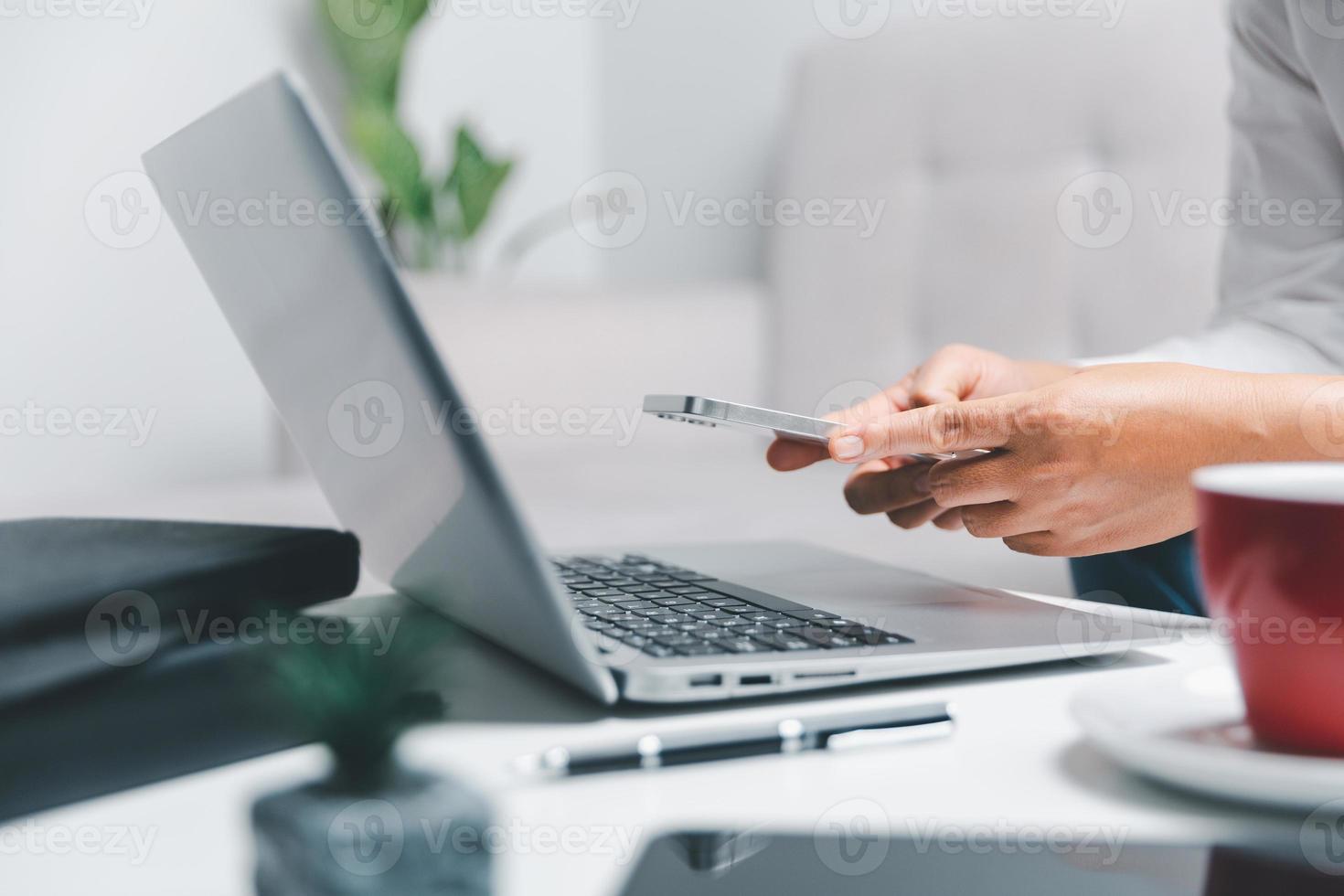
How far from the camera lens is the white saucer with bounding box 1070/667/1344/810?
0.28 m

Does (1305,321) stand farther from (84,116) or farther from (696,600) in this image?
(84,116)

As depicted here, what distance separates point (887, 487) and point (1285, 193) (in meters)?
0.59

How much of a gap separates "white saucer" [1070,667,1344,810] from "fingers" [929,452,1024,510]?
171 millimetres

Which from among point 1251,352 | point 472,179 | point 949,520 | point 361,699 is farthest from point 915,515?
point 472,179

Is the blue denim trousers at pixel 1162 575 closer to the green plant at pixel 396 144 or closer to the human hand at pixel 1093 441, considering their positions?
the human hand at pixel 1093 441

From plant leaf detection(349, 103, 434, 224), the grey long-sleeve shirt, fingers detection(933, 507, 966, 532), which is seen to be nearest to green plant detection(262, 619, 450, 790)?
fingers detection(933, 507, 966, 532)

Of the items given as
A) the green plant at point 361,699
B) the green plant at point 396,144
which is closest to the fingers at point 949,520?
the green plant at point 361,699

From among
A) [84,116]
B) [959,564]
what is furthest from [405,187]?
[959,564]

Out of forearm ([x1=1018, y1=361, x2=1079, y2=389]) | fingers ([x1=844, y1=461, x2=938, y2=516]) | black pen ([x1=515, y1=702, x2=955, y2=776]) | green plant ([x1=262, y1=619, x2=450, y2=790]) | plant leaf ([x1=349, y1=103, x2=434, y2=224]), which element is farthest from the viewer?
plant leaf ([x1=349, y1=103, x2=434, y2=224])

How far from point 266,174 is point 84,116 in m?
1.52

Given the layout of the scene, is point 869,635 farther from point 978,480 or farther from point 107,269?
point 107,269

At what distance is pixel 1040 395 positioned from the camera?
0.53 m

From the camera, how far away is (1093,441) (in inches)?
21.6

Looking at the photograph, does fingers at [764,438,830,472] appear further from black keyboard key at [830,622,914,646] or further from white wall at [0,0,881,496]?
white wall at [0,0,881,496]
